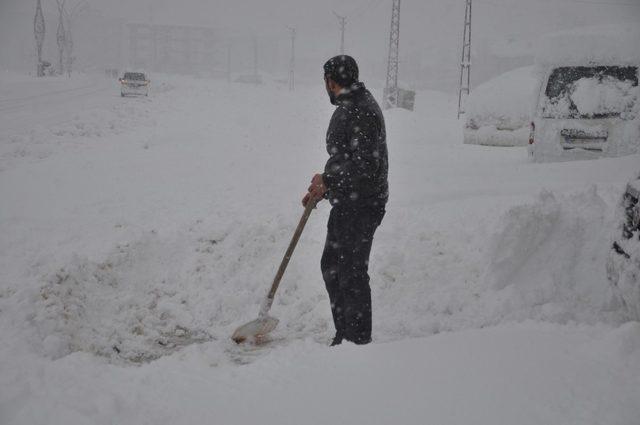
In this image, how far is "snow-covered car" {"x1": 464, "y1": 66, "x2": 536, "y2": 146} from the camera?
11312 mm

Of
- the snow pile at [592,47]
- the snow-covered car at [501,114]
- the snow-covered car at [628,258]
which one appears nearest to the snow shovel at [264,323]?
the snow-covered car at [628,258]

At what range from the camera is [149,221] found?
5.82 meters

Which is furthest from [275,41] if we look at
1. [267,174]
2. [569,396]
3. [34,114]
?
[569,396]

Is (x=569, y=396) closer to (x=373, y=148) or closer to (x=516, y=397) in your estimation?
(x=516, y=397)

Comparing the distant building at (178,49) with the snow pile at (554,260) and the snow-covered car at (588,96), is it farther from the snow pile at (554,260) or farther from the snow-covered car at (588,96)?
the snow pile at (554,260)

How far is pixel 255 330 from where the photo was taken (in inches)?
144

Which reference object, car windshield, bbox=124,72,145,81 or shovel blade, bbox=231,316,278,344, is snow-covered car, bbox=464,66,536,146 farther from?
car windshield, bbox=124,72,145,81

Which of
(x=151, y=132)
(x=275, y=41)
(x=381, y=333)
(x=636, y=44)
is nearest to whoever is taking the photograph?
(x=381, y=333)

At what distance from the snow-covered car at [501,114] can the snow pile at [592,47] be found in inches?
118

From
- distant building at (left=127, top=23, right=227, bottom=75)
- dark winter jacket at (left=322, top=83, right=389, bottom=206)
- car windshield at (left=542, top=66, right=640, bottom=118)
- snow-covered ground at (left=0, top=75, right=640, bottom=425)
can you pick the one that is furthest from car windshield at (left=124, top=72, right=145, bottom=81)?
distant building at (left=127, top=23, right=227, bottom=75)

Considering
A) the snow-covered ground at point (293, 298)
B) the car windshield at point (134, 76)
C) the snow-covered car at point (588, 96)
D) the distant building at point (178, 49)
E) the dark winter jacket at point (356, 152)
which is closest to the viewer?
the snow-covered ground at point (293, 298)

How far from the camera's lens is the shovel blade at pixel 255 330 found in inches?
143

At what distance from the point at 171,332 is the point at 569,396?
3.03 meters

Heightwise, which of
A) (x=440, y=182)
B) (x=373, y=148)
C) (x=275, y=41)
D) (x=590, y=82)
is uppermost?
(x=275, y=41)
